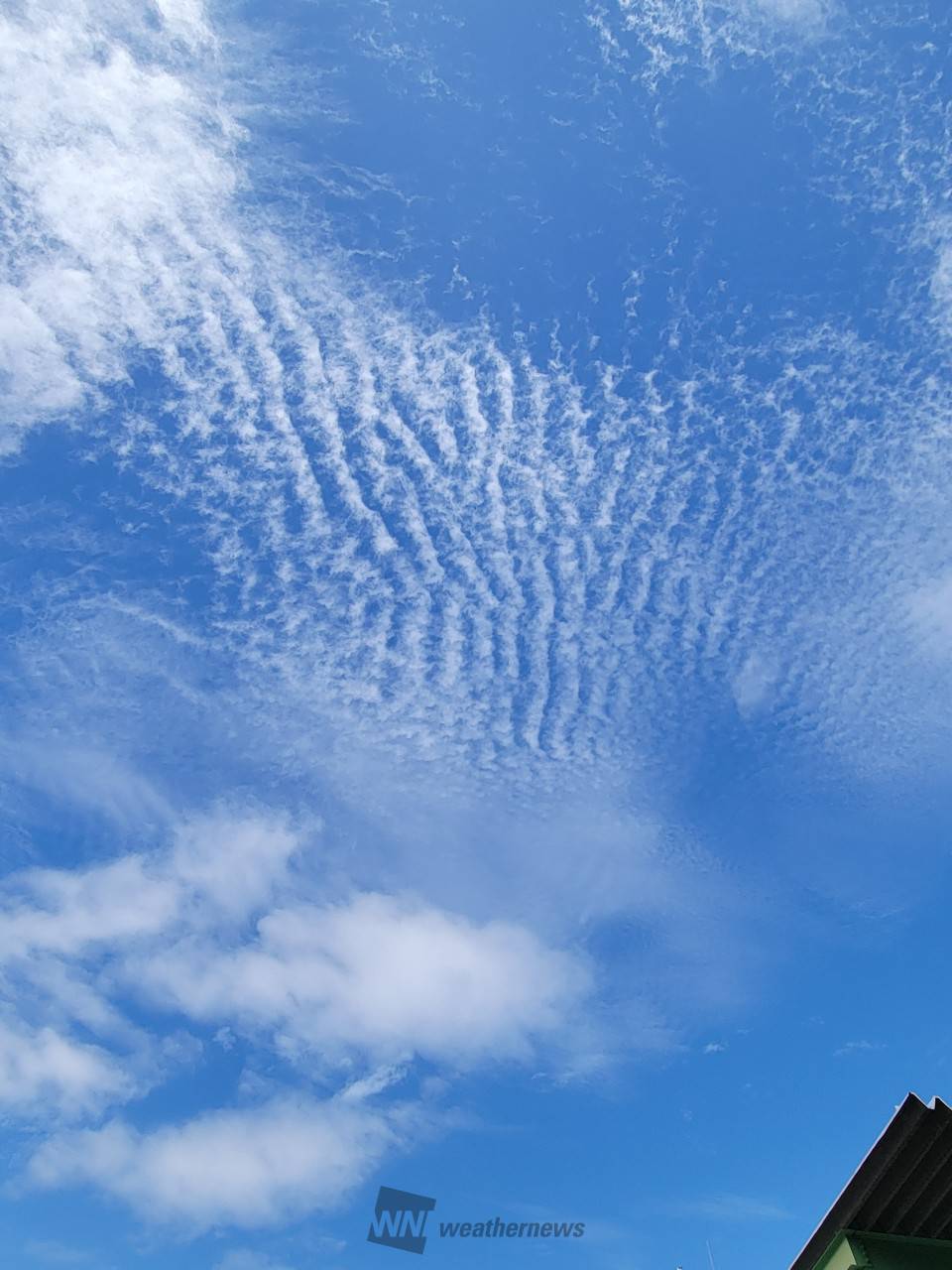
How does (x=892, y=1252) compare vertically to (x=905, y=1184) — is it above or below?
below

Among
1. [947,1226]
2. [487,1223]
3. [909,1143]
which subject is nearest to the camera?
[909,1143]

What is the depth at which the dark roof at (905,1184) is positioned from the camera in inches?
587

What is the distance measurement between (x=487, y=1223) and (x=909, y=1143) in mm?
18691

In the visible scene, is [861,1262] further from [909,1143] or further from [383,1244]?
[383,1244]

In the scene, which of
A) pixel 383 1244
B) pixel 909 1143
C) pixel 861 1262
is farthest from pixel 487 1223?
pixel 909 1143

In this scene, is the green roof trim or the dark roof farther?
the green roof trim

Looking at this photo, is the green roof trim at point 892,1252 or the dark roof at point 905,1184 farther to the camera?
the green roof trim at point 892,1252

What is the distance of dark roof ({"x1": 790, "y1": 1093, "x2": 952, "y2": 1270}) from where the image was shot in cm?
1491

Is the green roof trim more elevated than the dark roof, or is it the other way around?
the dark roof

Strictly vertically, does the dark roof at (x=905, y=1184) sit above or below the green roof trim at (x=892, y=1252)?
above

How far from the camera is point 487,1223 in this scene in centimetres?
2778

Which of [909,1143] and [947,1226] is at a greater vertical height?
[909,1143]

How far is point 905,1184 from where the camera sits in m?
15.6

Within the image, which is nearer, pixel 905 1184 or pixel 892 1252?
pixel 905 1184
